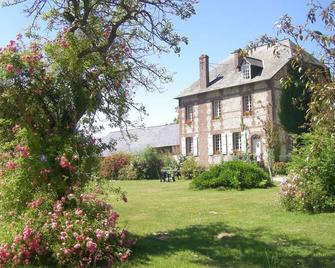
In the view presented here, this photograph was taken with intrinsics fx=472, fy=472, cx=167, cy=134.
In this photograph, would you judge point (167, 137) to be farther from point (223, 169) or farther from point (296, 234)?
point (296, 234)

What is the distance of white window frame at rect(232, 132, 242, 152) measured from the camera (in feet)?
113

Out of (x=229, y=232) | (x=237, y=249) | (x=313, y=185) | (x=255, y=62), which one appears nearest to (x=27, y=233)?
(x=237, y=249)

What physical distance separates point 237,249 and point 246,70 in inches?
1059

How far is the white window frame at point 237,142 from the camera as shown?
34406 mm

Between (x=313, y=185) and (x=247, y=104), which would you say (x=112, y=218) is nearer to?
(x=313, y=185)

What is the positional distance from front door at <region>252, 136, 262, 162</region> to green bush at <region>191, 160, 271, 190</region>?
13.1 m

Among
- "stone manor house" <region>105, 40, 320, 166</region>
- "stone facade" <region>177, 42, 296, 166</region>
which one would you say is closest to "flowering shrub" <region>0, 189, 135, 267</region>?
"stone facade" <region>177, 42, 296, 166</region>

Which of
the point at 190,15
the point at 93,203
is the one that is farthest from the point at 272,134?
the point at 93,203

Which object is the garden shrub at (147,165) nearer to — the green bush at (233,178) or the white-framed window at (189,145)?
the white-framed window at (189,145)

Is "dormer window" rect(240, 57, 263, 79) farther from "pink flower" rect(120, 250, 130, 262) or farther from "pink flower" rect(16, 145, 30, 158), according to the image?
"pink flower" rect(120, 250, 130, 262)

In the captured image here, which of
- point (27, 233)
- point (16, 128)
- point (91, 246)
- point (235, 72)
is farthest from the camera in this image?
point (235, 72)

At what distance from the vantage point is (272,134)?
2859 centimetres

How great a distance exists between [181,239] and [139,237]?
801 millimetres

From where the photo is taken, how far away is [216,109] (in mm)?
36500
